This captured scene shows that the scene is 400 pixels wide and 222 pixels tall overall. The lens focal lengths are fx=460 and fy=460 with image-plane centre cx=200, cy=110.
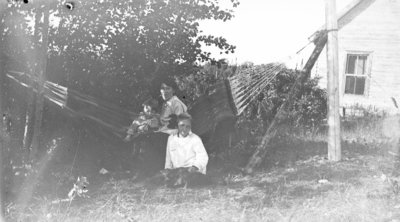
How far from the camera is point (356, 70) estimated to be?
1103cm

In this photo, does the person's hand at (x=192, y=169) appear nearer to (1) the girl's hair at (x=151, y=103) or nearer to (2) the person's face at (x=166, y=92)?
(2) the person's face at (x=166, y=92)

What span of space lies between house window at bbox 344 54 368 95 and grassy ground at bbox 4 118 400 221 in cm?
496

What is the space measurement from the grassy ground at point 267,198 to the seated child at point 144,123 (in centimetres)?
61

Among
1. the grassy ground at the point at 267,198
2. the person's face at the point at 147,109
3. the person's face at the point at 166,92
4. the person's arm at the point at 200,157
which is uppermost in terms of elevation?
the person's face at the point at 166,92

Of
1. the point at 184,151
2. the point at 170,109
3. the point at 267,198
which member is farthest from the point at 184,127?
the point at 267,198

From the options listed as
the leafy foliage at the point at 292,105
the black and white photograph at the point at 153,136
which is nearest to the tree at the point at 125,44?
the black and white photograph at the point at 153,136

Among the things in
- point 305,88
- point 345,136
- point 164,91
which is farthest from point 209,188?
point 305,88

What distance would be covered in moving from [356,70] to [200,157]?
6978mm

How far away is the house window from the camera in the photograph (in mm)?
11013

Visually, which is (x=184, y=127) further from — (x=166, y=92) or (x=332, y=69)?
(x=332, y=69)

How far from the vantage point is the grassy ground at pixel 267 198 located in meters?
3.99

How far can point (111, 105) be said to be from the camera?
575 centimetres

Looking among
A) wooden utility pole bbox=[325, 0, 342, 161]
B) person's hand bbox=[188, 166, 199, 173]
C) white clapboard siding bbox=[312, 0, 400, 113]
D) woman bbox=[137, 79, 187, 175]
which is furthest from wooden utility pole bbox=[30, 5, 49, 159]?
white clapboard siding bbox=[312, 0, 400, 113]

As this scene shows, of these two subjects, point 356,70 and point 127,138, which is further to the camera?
point 356,70
